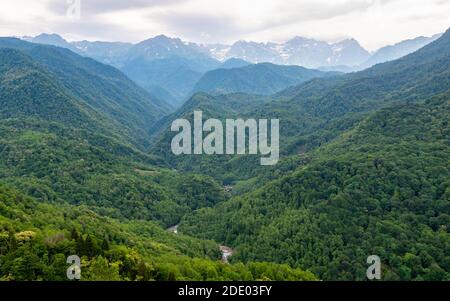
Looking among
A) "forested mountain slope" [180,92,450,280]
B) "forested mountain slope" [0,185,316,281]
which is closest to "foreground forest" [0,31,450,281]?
"forested mountain slope" [0,185,316,281]

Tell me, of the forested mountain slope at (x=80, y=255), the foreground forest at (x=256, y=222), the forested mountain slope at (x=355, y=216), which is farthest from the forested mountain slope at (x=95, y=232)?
the forested mountain slope at (x=355, y=216)

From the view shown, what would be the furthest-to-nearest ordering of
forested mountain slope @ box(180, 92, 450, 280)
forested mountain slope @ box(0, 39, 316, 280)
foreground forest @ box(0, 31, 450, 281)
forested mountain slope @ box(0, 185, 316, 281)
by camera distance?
forested mountain slope @ box(180, 92, 450, 280) → foreground forest @ box(0, 31, 450, 281) → forested mountain slope @ box(0, 39, 316, 280) → forested mountain slope @ box(0, 185, 316, 281)

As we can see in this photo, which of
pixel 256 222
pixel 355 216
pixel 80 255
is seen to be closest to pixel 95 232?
pixel 80 255

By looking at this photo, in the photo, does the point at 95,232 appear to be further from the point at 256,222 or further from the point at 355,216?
the point at 355,216

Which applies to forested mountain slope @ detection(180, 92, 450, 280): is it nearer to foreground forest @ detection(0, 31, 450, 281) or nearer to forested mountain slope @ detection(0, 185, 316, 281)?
foreground forest @ detection(0, 31, 450, 281)

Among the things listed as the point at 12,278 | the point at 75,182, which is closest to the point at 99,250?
the point at 12,278

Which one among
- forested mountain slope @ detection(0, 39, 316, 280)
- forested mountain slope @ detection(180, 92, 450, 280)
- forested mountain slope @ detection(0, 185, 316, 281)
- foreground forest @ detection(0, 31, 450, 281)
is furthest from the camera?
forested mountain slope @ detection(180, 92, 450, 280)
